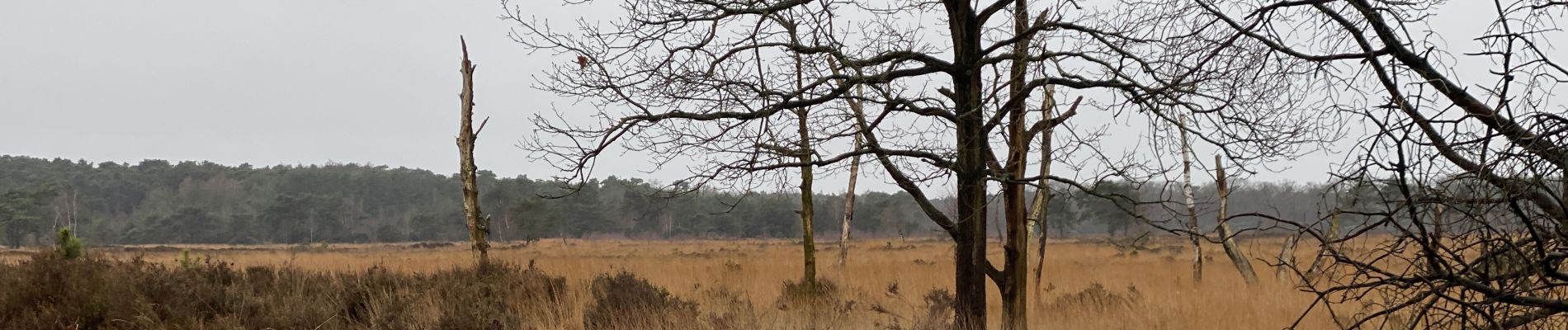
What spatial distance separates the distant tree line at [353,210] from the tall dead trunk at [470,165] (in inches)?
1690

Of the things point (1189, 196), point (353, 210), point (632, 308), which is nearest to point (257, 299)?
point (632, 308)

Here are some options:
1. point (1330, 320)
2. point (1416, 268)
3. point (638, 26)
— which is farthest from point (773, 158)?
point (1330, 320)

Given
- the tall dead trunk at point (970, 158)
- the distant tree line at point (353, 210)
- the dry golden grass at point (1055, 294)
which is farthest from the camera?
the distant tree line at point (353, 210)

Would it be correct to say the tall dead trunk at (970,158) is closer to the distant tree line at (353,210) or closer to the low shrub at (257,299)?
the low shrub at (257,299)

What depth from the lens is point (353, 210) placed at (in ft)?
268

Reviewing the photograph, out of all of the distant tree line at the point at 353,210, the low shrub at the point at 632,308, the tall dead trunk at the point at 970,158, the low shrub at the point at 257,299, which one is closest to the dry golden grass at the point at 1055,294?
the low shrub at the point at 632,308

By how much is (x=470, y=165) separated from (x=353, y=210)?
7770 centimetres

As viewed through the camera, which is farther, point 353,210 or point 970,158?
point 353,210

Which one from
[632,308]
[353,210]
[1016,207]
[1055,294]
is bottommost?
[1055,294]

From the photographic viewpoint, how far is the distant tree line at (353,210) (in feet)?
215

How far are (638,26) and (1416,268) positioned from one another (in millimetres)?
4288

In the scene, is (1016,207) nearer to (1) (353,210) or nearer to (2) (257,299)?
(2) (257,299)

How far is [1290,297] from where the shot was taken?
10547 millimetres

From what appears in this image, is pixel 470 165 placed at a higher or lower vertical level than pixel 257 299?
higher
